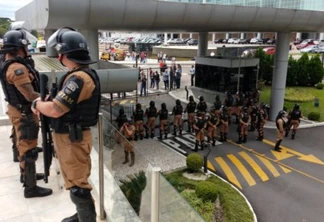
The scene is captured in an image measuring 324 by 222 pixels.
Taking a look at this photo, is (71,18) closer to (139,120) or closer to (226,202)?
(139,120)

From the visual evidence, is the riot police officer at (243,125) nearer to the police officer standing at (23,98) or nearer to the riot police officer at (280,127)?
the riot police officer at (280,127)

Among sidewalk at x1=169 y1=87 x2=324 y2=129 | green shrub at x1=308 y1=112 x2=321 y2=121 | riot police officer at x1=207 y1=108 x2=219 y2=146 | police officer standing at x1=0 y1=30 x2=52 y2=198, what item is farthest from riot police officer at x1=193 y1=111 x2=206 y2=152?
police officer standing at x1=0 y1=30 x2=52 y2=198

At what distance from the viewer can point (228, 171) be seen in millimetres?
9977


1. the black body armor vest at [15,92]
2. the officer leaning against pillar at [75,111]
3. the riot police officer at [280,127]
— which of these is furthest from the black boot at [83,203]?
the riot police officer at [280,127]

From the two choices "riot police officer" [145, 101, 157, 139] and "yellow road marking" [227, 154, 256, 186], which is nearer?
"yellow road marking" [227, 154, 256, 186]

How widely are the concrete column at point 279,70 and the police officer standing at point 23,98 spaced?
496 inches

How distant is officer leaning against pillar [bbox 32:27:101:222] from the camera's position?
2.78 meters

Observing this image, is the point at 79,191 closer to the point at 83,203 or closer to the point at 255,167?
the point at 83,203

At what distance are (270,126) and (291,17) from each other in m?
5.17

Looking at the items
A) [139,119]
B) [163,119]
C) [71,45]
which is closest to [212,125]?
[163,119]

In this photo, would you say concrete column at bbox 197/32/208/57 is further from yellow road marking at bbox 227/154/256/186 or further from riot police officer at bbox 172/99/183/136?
yellow road marking at bbox 227/154/256/186

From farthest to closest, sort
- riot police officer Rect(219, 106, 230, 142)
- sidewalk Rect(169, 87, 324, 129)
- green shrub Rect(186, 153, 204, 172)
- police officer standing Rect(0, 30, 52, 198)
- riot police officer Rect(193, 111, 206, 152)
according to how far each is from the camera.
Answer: sidewalk Rect(169, 87, 324, 129) < riot police officer Rect(219, 106, 230, 142) < riot police officer Rect(193, 111, 206, 152) < green shrub Rect(186, 153, 204, 172) < police officer standing Rect(0, 30, 52, 198)

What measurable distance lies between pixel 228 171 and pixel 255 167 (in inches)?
39.0

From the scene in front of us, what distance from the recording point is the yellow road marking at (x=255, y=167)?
955 cm
